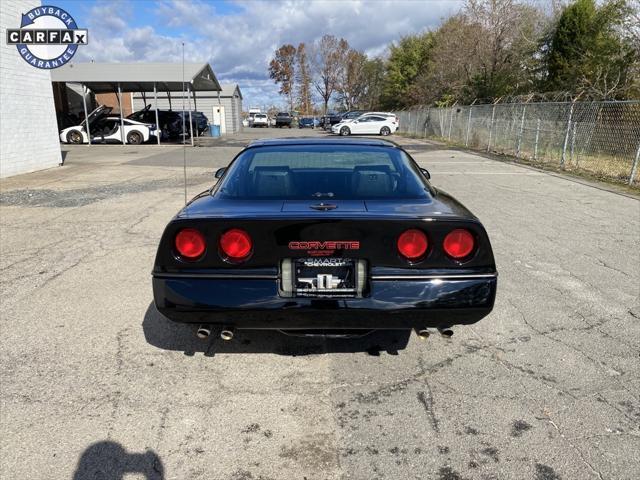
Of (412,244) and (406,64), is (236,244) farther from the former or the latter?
(406,64)

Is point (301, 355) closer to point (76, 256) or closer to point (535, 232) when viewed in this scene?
point (76, 256)

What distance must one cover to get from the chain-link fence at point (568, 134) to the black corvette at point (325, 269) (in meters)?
10.3

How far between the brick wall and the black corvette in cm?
1192

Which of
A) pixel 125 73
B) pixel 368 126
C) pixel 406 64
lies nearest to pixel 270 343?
pixel 125 73

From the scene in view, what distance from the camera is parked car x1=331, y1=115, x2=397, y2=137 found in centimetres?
3247

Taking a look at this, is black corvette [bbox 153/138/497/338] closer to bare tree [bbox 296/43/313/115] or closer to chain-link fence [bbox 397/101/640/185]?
chain-link fence [bbox 397/101/640/185]

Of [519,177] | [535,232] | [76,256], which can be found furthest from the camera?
A: [519,177]

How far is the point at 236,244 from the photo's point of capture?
273 cm

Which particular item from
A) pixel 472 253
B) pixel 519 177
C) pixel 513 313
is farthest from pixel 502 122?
pixel 472 253

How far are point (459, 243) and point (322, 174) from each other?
1.23 meters

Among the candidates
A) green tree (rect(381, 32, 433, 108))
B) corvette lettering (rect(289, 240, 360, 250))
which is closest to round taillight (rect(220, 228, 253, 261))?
corvette lettering (rect(289, 240, 360, 250))

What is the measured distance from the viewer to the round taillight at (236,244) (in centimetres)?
271

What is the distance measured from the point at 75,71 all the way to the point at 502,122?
21.3 metres

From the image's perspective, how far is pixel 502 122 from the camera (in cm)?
1945
